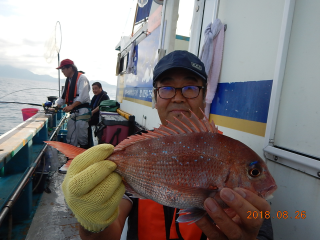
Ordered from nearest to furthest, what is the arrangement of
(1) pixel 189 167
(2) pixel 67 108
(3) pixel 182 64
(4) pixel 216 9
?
(1) pixel 189 167, (3) pixel 182 64, (4) pixel 216 9, (2) pixel 67 108

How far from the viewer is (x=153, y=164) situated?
45.2 inches

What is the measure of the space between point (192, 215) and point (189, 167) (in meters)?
0.25

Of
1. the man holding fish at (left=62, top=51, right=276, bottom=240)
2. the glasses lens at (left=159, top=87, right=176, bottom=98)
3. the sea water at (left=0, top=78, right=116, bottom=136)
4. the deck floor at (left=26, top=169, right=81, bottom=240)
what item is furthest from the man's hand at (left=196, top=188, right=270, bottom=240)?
the sea water at (left=0, top=78, right=116, bottom=136)

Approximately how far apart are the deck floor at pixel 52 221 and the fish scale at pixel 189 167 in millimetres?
2168

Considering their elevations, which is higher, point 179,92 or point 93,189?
point 179,92

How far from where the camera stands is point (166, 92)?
1.79 meters

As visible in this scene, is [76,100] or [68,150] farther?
[76,100]

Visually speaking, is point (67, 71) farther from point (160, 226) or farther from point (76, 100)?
point (160, 226)

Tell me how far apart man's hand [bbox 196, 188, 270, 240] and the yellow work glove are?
523mm

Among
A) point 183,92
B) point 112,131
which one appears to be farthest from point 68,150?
point 112,131

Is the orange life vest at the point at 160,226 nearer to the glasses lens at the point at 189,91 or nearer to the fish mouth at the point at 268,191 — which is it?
the fish mouth at the point at 268,191

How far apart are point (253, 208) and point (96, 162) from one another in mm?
877

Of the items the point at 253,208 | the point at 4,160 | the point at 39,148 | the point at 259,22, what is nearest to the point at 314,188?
the point at 253,208

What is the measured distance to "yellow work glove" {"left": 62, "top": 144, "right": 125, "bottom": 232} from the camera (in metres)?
1.08
